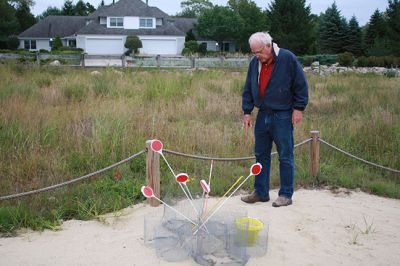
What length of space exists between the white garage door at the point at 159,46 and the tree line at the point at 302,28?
18.0ft

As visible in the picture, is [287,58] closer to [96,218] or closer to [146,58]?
[96,218]

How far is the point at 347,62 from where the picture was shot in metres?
29.4

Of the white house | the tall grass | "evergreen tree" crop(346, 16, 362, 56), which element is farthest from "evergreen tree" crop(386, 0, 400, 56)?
the tall grass

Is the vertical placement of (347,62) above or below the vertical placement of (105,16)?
below

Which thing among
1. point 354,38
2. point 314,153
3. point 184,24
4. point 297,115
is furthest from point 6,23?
point 297,115

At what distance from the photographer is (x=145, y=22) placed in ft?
137

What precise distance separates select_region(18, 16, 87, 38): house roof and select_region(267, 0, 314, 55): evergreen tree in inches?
835

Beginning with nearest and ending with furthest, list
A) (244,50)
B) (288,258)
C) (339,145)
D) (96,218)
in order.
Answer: (288,258)
(96,218)
(339,145)
(244,50)

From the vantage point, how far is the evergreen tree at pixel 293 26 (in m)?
40.4

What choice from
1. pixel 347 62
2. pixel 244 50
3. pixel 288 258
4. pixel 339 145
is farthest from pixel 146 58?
pixel 244 50

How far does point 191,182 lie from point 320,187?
5.74 feet

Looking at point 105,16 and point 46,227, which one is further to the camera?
point 105,16

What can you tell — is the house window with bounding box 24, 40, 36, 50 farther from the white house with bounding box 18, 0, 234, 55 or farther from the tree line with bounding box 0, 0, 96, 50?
the white house with bounding box 18, 0, 234, 55

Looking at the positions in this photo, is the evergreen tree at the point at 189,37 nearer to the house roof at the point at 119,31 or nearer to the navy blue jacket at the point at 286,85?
the house roof at the point at 119,31
